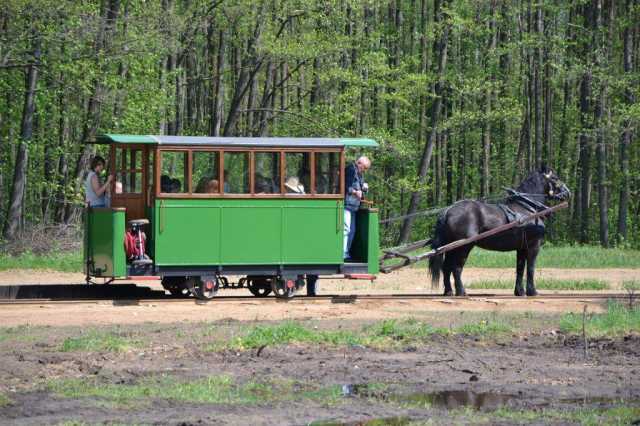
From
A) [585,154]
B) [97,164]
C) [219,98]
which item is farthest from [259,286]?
[585,154]

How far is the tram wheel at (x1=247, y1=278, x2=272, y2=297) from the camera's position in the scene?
65.2ft

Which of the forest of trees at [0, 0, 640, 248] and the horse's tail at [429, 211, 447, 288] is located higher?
the forest of trees at [0, 0, 640, 248]

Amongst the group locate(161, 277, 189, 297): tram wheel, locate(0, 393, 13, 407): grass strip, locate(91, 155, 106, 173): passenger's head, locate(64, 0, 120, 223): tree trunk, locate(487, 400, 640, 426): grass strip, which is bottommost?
locate(487, 400, 640, 426): grass strip

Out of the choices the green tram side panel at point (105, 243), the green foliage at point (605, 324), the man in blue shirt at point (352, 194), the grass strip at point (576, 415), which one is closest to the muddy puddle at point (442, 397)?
the grass strip at point (576, 415)

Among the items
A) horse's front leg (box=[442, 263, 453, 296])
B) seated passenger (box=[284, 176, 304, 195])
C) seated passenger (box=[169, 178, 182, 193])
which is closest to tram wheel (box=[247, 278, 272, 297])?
seated passenger (box=[284, 176, 304, 195])

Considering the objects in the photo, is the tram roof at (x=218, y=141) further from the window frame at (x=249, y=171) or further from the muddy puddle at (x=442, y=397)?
the muddy puddle at (x=442, y=397)

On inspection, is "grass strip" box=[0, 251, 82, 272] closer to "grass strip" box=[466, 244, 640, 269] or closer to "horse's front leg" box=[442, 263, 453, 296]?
"horse's front leg" box=[442, 263, 453, 296]

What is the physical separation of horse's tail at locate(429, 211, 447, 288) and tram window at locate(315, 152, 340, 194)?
2345 mm

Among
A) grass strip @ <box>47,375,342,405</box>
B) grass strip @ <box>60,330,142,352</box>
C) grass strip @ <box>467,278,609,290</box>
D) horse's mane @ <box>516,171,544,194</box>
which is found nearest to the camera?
grass strip @ <box>47,375,342,405</box>

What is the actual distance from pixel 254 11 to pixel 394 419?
28305 millimetres

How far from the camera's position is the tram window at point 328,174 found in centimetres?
1891

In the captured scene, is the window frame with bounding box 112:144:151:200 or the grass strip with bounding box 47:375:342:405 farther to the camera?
the window frame with bounding box 112:144:151:200

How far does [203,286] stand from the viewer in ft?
61.1

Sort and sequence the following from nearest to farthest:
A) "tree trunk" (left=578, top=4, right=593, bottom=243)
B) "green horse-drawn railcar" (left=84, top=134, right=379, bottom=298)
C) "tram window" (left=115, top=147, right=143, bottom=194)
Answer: "green horse-drawn railcar" (left=84, top=134, right=379, bottom=298)
"tram window" (left=115, top=147, right=143, bottom=194)
"tree trunk" (left=578, top=4, right=593, bottom=243)
